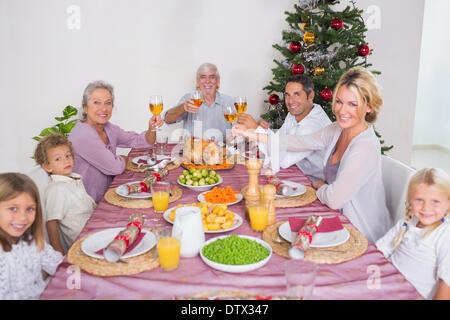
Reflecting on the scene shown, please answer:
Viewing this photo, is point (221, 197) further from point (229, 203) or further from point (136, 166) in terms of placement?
point (136, 166)

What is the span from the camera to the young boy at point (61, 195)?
1729 mm

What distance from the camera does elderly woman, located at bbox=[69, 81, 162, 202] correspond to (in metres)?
2.16

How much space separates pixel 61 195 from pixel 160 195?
0.53m

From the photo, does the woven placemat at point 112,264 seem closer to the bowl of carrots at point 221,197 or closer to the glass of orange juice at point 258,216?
the glass of orange juice at point 258,216

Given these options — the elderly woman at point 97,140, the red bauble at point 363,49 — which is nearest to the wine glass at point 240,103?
the elderly woman at point 97,140

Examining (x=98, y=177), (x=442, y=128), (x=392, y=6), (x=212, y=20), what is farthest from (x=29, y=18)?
(x=442, y=128)

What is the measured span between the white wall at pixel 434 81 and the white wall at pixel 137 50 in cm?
203

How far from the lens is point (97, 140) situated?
7.13ft

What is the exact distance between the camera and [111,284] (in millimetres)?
1059

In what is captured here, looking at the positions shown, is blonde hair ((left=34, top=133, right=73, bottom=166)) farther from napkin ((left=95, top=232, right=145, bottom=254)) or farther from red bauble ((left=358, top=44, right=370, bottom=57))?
red bauble ((left=358, top=44, right=370, bottom=57))

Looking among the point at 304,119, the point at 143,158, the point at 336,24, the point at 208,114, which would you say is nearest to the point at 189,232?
the point at 143,158

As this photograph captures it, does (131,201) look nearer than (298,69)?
Yes

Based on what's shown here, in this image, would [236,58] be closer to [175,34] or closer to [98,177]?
[175,34]

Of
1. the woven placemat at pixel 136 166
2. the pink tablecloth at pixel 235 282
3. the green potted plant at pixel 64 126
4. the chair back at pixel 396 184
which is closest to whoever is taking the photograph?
the pink tablecloth at pixel 235 282
